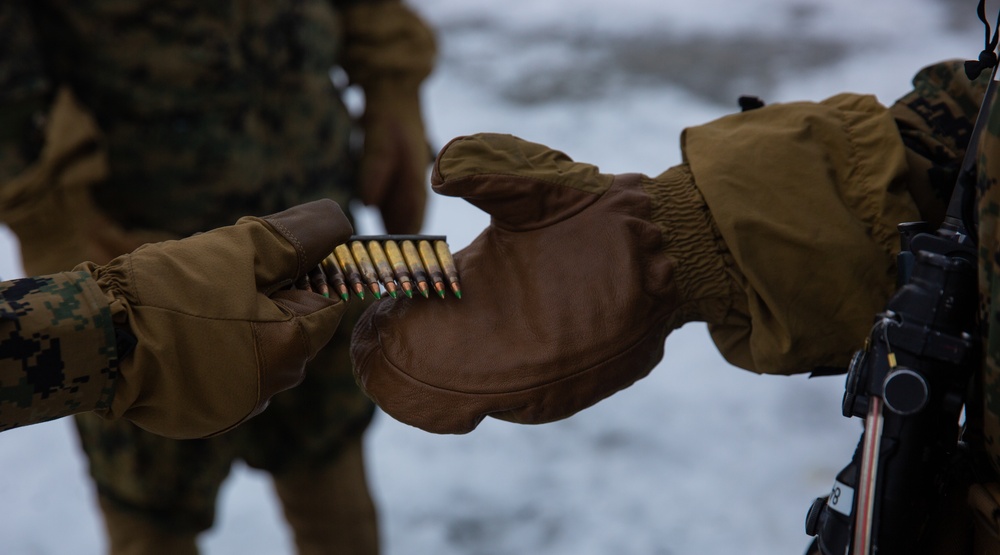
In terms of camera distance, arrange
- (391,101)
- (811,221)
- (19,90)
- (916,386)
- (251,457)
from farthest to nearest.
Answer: (391,101), (251,457), (19,90), (811,221), (916,386)

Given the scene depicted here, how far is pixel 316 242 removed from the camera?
108cm

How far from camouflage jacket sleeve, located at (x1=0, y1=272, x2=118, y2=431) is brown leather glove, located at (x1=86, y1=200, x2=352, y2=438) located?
0.07 feet

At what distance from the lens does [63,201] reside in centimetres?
174

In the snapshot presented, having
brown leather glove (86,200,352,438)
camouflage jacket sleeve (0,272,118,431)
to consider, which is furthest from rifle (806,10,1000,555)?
camouflage jacket sleeve (0,272,118,431)

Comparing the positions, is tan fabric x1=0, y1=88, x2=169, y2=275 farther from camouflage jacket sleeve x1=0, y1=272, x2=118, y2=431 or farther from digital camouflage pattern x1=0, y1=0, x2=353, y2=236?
camouflage jacket sleeve x1=0, y1=272, x2=118, y2=431

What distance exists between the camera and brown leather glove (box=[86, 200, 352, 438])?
96 cm

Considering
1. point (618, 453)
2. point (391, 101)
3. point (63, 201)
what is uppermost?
point (391, 101)

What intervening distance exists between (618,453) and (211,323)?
5.72ft

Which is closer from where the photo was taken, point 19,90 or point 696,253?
point 696,253

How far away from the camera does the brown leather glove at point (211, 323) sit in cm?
96

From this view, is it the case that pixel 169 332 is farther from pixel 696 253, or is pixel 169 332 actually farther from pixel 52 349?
pixel 696 253

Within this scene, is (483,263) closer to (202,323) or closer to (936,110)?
(202,323)

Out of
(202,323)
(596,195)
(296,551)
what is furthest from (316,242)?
(296,551)

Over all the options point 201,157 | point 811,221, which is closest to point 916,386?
point 811,221
